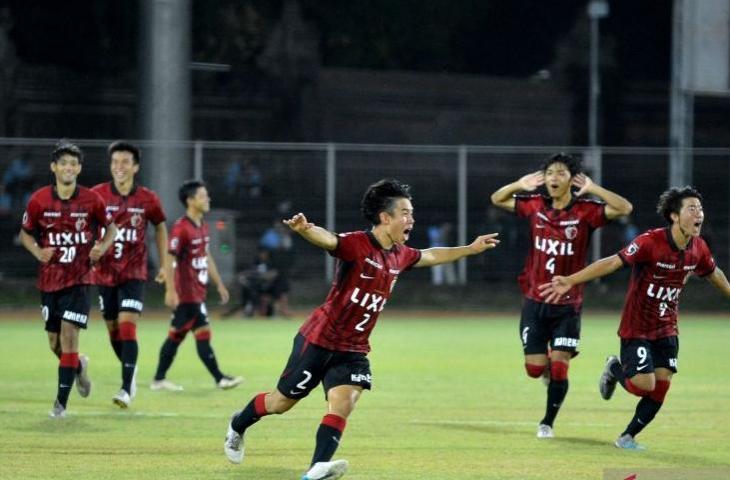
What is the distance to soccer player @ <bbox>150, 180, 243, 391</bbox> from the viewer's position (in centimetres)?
1398

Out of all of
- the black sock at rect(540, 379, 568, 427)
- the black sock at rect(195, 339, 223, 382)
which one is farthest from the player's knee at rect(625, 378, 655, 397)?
the black sock at rect(195, 339, 223, 382)

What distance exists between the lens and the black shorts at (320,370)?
883cm

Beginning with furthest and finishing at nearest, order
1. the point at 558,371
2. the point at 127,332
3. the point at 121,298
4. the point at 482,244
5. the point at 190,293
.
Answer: the point at 190,293 < the point at 121,298 < the point at 127,332 < the point at 558,371 < the point at 482,244

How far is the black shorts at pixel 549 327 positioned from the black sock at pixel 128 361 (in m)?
3.53

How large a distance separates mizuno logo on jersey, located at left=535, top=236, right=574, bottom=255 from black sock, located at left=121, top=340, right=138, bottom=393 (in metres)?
3.76

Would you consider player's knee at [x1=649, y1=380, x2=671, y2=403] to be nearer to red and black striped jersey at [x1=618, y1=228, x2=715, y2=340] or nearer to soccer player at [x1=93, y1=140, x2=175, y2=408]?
red and black striped jersey at [x1=618, y1=228, x2=715, y2=340]

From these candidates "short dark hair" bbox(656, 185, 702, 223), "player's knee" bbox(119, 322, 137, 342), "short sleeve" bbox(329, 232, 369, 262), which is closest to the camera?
"short sleeve" bbox(329, 232, 369, 262)

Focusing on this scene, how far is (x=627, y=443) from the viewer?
10.4m

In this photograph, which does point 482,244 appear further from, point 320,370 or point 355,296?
point 320,370

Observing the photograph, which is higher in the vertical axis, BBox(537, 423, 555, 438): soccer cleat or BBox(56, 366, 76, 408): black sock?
BBox(56, 366, 76, 408): black sock

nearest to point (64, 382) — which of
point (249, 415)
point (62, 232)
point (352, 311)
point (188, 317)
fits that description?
point (62, 232)

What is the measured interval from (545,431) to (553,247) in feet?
5.10

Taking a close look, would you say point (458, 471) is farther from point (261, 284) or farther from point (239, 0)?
point (239, 0)

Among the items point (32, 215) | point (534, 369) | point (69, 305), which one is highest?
point (32, 215)
